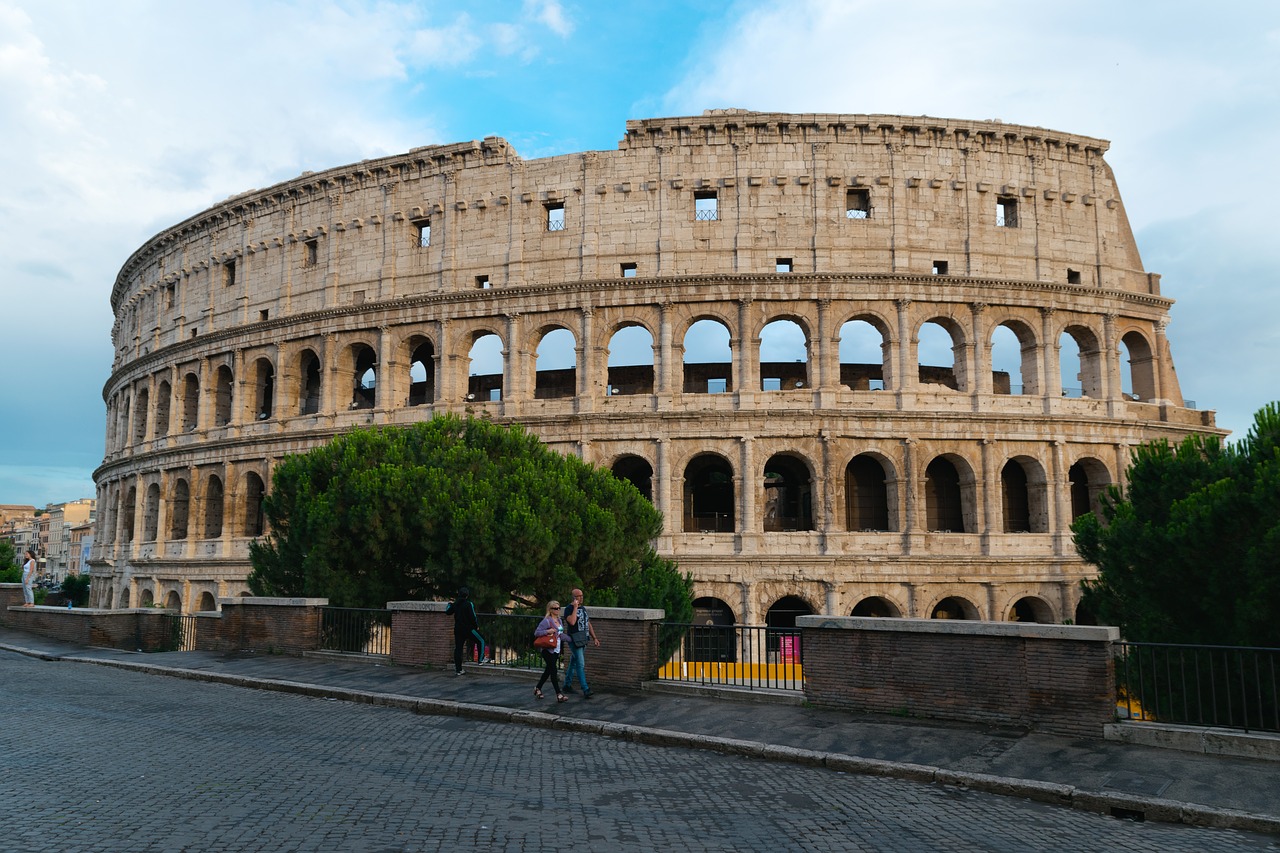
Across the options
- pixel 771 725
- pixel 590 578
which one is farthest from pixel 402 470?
pixel 771 725

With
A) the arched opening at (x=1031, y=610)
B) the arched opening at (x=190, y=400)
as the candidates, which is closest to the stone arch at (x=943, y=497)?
the arched opening at (x=1031, y=610)

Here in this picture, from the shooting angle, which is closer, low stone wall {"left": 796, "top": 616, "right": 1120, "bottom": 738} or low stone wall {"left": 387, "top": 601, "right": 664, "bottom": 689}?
low stone wall {"left": 796, "top": 616, "right": 1120, "bottom": 738}

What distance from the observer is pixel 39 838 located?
6586 mm

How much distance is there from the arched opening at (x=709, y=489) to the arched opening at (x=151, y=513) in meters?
23.7

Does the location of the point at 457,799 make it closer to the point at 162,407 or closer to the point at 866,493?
the point at 866,493

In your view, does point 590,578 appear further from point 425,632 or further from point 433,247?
point 433,247

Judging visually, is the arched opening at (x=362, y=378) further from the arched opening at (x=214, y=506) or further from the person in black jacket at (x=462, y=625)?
the person in black jacket at (x=462, y=625)

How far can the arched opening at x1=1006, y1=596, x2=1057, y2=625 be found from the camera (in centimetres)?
2827

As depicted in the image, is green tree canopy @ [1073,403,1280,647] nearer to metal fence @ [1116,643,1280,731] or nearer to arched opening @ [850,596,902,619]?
metal fence @ [1116,643,1280,731]

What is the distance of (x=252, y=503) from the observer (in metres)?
35.6

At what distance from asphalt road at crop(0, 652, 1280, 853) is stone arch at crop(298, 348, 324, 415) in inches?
978

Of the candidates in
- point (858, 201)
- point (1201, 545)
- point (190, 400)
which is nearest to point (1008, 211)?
point (858, 201)

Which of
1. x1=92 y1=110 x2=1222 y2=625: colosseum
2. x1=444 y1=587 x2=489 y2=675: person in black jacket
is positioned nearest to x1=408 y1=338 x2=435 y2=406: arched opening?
x1=92 y1=110 x2=1222 y2=625: colosseum

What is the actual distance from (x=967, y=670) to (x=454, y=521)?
41.0 feet
